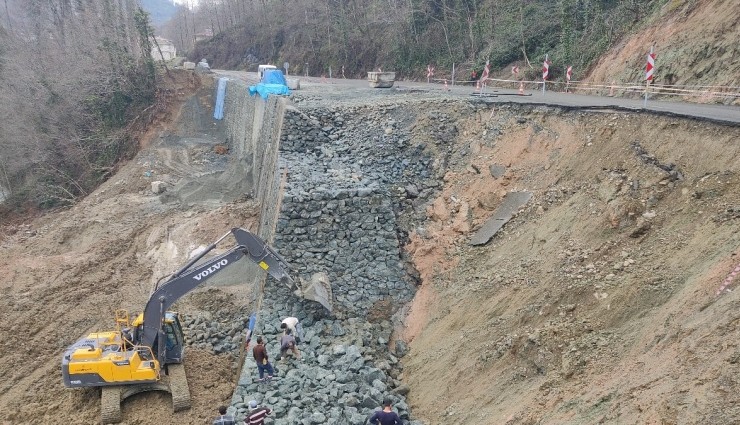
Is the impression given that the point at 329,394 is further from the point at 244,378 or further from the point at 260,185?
the point at 260,185

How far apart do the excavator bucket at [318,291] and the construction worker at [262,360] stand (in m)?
1.72

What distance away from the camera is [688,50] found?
14.1m

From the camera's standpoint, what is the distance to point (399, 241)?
11.8 meters

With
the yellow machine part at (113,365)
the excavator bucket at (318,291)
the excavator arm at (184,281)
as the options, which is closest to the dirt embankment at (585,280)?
the excavator bucket at (318,291)

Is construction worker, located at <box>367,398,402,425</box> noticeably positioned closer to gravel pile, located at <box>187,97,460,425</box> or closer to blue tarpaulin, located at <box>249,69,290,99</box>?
gravel pile, located at <box>187,97,460,425</box>

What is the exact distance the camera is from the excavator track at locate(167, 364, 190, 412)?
359 inches

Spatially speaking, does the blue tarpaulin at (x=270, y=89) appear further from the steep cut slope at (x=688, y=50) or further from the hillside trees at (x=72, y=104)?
the steep cut slope at (x=688, y=50)

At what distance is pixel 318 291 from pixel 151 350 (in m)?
3.21

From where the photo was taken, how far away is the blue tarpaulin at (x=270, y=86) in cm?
1864

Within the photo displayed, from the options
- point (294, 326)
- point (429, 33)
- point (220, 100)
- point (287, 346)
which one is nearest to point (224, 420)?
point (287, 346)

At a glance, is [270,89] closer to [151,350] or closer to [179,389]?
[151,350]

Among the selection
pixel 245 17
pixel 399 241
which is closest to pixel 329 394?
pixel 399 241

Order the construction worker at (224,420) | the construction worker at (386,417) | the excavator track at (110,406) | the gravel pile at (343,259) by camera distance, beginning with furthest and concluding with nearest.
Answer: the excavator track at (110,406), the gravel pile at (343,259), the construction worker at (224,420), the construction worker at (386,417)

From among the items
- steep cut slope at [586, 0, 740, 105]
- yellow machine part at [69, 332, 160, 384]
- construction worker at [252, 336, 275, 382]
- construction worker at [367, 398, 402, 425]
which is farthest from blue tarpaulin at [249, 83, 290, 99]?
construction worker at [367, 398, 402, 425]
